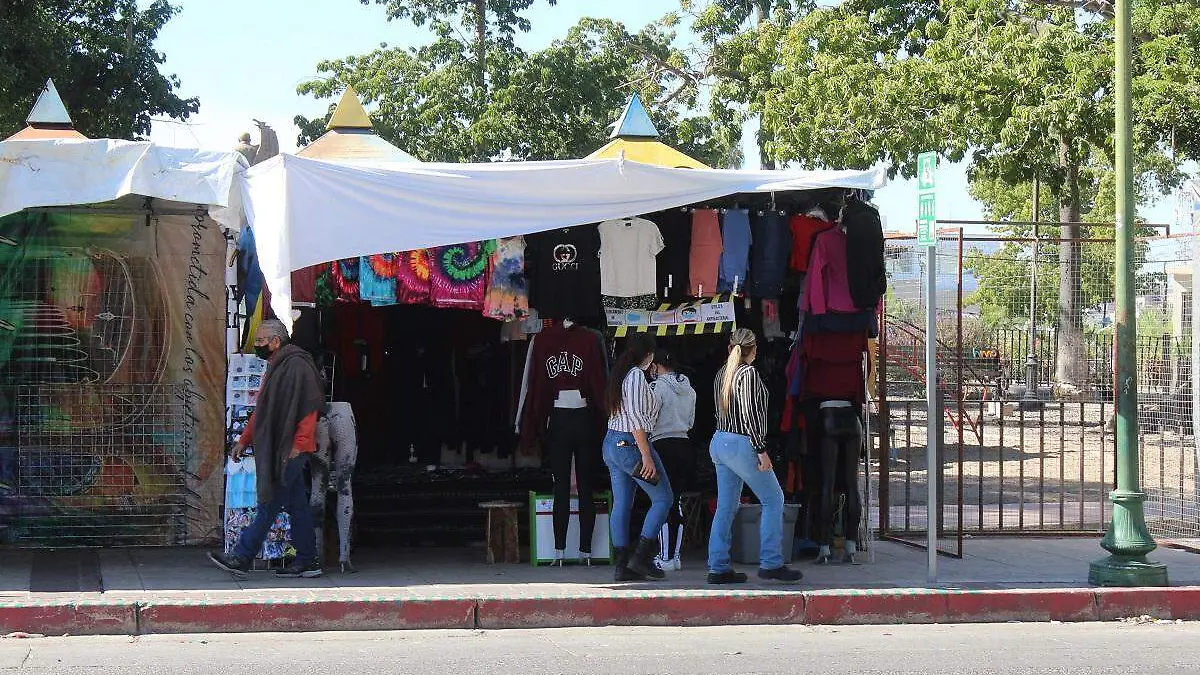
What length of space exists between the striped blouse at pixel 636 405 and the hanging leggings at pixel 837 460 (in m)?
1.71

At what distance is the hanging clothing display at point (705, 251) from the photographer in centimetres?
1066

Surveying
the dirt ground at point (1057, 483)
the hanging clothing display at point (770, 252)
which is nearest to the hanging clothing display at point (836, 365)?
the hanging clothing display at point (770, 252)

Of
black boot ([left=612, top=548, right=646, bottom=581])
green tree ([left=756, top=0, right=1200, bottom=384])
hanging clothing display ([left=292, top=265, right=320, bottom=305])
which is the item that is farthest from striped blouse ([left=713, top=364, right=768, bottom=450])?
green tree ([left=756, top=0, right=1200, bottom=384])

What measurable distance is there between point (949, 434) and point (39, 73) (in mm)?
15531

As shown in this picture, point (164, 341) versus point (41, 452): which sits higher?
point (164, 341)

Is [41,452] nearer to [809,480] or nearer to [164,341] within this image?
[164,341]

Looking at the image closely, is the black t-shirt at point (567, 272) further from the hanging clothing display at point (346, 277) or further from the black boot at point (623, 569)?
the black boot at point (623, 569)

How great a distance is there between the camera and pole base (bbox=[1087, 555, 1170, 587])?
949 centimetres

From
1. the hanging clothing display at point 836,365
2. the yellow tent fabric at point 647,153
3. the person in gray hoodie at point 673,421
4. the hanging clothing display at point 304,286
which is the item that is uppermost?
the yellow tent fabric at point 647,153

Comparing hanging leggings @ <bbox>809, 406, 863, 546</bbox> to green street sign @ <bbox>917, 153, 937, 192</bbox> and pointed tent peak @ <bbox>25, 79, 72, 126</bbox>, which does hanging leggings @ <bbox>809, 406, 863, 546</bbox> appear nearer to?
green street sign @ <bbox>917, 153, 937, 192</bbox>

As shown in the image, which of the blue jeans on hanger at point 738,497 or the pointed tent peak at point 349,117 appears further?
the pointed tent peak at point 349,117

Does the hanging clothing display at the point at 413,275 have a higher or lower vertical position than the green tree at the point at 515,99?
lower

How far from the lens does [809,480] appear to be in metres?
10.9

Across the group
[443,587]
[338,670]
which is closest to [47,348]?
[443,587]
